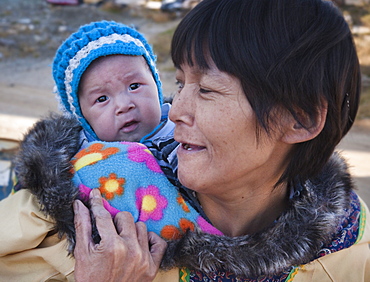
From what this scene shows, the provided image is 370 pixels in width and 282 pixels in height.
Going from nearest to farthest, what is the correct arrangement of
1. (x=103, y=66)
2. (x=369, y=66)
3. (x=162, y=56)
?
1. (x=103, y=66)
2. (x=369, y=66)
3. (x=162, y=56)

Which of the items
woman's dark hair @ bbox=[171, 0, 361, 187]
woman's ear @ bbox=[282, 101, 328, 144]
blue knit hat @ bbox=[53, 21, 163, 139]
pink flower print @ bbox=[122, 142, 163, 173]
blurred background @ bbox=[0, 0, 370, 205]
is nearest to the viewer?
woman's dark hair @ bbox=[171, 0, 361, 187]

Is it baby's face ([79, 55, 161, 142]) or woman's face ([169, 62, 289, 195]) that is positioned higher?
woman's face ([169, 62, 289, 195])

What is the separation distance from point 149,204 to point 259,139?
0.53 m

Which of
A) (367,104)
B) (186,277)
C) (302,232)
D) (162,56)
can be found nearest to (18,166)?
(186,277)

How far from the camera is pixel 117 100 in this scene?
2.54 m

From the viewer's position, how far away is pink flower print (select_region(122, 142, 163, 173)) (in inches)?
80.7

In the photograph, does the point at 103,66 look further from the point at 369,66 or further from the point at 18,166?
the point at 369,66

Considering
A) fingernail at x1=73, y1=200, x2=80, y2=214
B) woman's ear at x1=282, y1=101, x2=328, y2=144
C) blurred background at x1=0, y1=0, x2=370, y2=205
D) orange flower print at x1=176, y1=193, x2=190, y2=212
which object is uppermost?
woman's ear at x1=282, y1=101, x2=328, y2=144

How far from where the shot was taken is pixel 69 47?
2.66 metres

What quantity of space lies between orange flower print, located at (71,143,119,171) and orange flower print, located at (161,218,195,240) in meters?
0.39

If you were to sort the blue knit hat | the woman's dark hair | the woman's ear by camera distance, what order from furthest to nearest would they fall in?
the blue knit hat, the woman's ear, the woman's dark hair

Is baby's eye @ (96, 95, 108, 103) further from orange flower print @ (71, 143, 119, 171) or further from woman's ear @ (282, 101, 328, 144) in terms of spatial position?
woman's ear @ (282, 101, 328, 144)

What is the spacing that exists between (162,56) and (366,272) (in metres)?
7.62

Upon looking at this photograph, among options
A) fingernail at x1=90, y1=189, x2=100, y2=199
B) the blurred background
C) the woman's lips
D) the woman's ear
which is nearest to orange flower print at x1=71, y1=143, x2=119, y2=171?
fingernail at x1=90, y1=189, x2=100, y2=199
